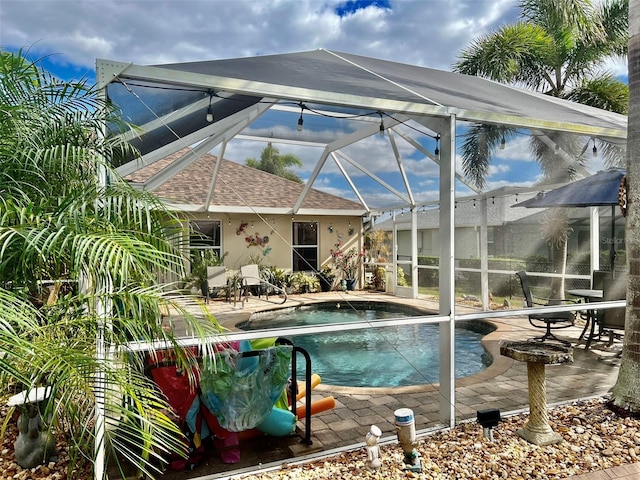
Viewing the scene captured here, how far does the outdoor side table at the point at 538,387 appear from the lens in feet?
11.4

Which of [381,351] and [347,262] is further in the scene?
[347,262]

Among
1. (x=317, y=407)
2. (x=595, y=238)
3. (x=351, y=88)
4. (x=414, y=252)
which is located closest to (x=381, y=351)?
(x=317, y=407)

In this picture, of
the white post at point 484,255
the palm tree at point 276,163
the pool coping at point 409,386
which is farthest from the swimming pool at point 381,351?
the palm tree at point 276,163

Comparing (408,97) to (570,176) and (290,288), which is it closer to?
(570,176)

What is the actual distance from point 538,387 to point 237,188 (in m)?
10.4

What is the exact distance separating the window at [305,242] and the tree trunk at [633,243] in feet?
34.4

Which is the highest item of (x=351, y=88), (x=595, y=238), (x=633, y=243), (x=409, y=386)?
(x=351, y=88)

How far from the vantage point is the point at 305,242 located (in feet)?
46.5

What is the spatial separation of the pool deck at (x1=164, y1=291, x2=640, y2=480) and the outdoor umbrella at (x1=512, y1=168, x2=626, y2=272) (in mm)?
2061

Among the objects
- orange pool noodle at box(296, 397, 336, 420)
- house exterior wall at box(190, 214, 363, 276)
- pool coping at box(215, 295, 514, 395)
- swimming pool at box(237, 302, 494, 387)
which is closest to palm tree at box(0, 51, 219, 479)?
orange pool noodle at box(296, 397, 336, 420)

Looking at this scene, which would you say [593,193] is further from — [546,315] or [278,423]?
[278,423]

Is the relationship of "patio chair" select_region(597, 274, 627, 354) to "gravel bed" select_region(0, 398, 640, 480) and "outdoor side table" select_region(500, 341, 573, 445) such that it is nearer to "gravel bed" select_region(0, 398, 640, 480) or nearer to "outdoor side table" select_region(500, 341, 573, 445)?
"gravel bed" select_region(0, 398, 640, 480)

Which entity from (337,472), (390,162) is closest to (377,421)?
(337,472)

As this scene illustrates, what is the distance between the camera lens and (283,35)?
2369 cm
